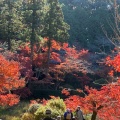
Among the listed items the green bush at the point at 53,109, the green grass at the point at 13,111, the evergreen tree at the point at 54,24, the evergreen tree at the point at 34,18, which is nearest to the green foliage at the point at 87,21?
the evergreen tree at the point at 54,24

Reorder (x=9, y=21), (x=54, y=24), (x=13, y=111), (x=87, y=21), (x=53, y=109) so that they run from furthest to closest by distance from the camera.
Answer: (x=87, y=21), (x=9, y=21), (x=54, y=24), (x=13, y=111), (x=53, y=109)

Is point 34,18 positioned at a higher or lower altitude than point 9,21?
higher

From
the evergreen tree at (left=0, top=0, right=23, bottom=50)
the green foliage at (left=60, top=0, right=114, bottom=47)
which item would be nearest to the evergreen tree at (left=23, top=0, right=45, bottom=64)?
the evergreen tree at (left=0, top=0, right=23, bottom=50)

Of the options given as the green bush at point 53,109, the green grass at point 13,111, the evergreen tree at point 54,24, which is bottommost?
the green grass at point 13,111

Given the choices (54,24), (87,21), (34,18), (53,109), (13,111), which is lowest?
(13,111)

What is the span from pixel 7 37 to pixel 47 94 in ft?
25.9

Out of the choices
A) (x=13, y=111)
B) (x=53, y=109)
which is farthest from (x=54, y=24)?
(x=53, y=109)

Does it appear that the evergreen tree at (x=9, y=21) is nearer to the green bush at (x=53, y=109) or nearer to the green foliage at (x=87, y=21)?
the green foliage at (x=87, y=21)

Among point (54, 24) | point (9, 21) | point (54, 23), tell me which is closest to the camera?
point (54, 24)

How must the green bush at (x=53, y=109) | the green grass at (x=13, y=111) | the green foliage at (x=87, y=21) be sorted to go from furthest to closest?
the green foliage at (x=87, y=21) < the green grass at (x=13, y=111) < the green bush at (x=53, y=109)

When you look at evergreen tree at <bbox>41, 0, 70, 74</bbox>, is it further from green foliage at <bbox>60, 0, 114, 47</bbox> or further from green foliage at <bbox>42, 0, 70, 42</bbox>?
green foliage at <bbox>60, 0, 114, 47</bbox>

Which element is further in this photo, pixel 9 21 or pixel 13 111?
pixel 9 21

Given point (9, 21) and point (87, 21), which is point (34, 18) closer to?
point (9, 21)

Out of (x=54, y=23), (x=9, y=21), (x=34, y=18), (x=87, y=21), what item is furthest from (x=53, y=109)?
(x=87, y=21)
